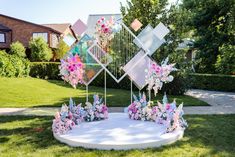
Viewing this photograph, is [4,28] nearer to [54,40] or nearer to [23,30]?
[23,30]

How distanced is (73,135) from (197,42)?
17628 millimetres

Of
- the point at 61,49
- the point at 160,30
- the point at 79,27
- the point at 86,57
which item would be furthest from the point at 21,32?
the point at 160,30

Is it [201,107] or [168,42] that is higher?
[168,42]

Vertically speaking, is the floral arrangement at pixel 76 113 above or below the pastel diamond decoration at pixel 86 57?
below

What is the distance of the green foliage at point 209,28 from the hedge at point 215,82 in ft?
6.03

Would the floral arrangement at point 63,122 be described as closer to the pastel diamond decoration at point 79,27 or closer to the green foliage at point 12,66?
the pastel diamond decoration at point 79,27

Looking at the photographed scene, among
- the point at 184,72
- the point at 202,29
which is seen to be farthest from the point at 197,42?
the point at 184,72

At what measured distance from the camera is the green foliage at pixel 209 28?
22062mm

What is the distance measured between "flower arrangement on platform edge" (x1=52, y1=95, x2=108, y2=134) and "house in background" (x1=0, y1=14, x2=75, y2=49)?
30245 mm

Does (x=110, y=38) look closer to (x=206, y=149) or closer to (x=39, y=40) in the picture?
(x=206, y=149)

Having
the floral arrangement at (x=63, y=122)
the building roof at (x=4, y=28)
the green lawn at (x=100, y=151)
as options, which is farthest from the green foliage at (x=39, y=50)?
the floral arrangement at (x=63, y=122)

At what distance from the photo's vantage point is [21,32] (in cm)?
3894

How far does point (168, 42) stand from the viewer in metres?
15.1

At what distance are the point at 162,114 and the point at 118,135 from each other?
1.68 metres
